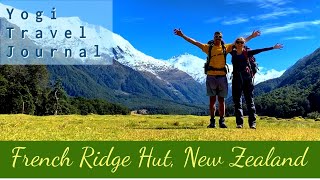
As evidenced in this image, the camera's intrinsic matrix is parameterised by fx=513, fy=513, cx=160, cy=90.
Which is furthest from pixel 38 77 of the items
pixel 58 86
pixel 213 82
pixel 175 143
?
pixel 175 143

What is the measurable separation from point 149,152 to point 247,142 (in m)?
2.75

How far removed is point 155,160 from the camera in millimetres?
11750

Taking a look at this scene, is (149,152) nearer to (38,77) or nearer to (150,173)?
(150,173)

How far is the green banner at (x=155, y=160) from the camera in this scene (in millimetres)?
11297

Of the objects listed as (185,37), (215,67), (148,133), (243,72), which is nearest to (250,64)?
(243,72)

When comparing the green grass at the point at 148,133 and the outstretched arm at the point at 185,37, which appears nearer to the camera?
the green grass at the point at 148,133

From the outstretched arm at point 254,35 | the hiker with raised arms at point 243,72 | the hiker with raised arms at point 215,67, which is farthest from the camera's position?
the outstretched arm at point 254,35

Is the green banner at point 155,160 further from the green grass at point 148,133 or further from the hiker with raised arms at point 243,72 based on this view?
the hiker with raised arms at point 243,72

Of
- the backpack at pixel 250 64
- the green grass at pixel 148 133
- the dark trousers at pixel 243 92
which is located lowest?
the green grass at pixel 148 133

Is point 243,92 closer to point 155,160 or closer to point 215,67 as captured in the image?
point 215,67

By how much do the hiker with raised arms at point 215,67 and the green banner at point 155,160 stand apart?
28.9 ft

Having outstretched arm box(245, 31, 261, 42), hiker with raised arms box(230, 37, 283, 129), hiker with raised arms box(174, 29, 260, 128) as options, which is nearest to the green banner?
hiker with raised arms box(174, 29, 260, 128)

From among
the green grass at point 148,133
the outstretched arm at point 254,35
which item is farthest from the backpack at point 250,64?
the green grass at point 148,133

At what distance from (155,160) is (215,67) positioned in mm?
10522
